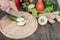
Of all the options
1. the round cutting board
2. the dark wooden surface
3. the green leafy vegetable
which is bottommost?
the dark wooden surface

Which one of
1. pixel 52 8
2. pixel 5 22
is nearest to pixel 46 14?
pixel 52 8

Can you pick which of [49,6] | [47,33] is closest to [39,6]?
[49,6]

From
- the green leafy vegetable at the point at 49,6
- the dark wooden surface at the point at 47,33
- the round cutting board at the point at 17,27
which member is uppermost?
the green leafy vegetable at the point at 49,6

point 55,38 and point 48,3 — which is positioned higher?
point 48,3

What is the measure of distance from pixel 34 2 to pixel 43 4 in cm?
6

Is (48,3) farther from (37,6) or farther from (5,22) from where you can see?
(5,22)

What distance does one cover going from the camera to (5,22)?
1.03m

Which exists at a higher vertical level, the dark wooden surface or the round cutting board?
the round cutting board

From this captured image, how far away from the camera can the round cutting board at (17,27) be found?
95cm

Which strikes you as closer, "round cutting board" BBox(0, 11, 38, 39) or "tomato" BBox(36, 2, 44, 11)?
"round cutting board" BBox(0, 11, 38, 39)

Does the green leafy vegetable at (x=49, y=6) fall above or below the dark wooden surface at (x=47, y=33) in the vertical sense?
above

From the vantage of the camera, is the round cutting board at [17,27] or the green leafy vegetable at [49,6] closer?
the round cutting board at [17,27]

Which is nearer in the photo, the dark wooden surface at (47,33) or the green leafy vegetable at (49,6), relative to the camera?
the dark wooden surface at (47,33)

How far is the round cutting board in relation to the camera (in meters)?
0.95
